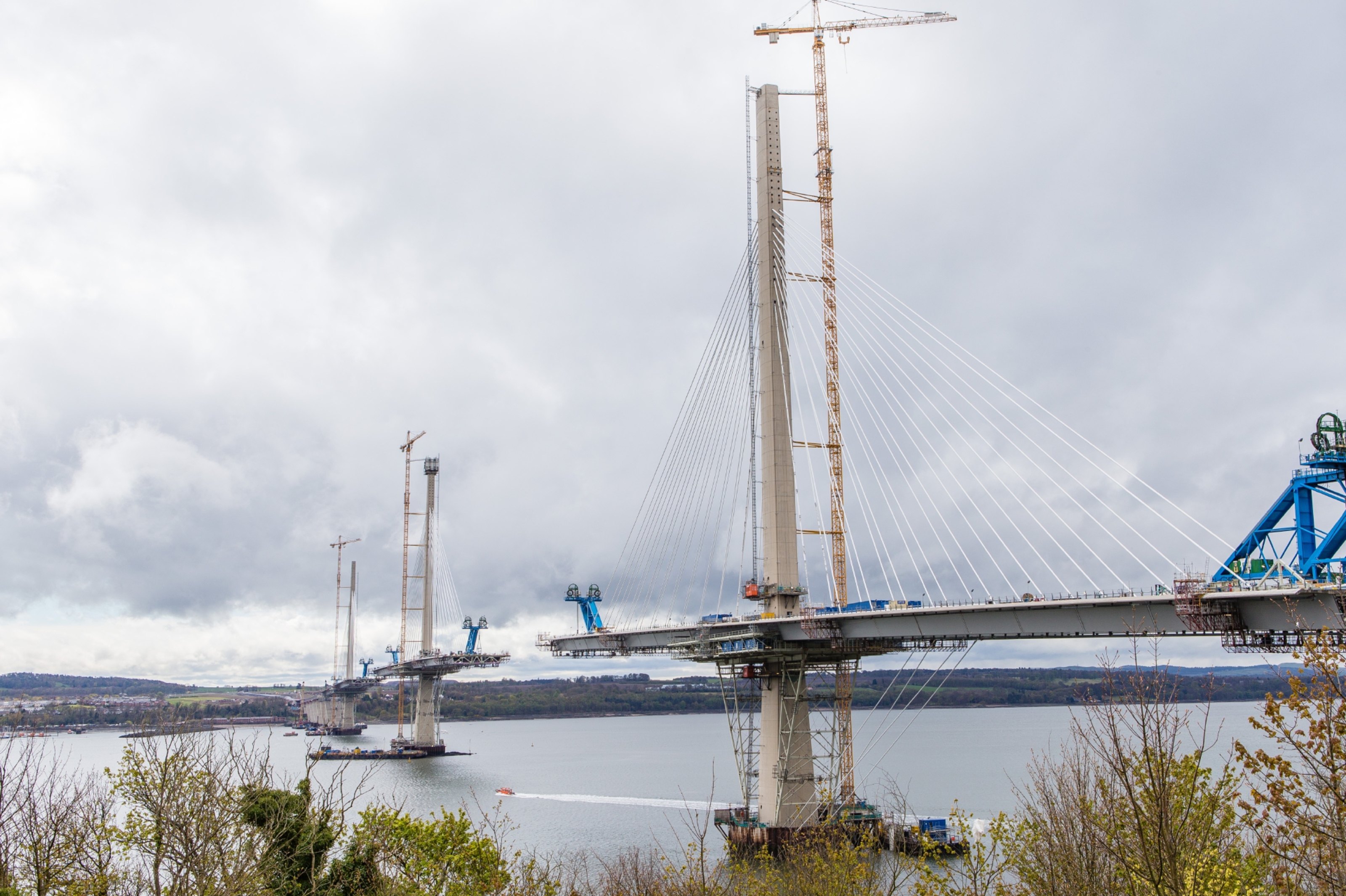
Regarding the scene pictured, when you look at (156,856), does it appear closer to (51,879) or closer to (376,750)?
(51,879)

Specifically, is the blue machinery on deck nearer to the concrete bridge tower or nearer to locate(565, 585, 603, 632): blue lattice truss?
locate(565, 585, 603, 632): blue lattice truss

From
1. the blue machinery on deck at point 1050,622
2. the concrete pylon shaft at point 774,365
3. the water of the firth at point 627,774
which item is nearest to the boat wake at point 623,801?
the water of the firth at point 627,774

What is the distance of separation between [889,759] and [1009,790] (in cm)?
4157

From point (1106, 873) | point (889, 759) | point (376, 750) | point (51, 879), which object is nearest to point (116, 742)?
point (376, 750)

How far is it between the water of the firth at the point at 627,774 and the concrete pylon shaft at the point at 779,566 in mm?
3307

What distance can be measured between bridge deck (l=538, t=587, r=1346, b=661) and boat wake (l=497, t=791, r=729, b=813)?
46.2 feet

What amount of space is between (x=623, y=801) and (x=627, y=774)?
29.4 metres

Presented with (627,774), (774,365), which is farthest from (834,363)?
(627,774)

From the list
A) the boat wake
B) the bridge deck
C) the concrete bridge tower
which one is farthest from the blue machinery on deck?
the concrete bridge tower

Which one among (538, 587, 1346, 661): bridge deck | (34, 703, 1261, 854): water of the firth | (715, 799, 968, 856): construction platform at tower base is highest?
(538, 587, 1346, 661): bridge deck

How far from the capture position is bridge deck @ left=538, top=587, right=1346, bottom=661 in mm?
31375

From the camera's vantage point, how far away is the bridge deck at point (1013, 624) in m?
31.4

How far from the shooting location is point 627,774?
10106 centimetres

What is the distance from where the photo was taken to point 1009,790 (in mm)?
74125
